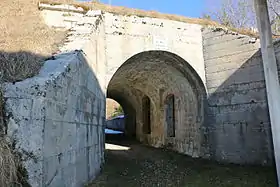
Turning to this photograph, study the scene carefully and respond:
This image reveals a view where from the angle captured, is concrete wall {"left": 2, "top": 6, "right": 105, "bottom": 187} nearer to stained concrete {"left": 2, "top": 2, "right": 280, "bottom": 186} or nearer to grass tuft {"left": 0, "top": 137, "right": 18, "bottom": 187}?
stained concrete {"left": 2, "top": 2, "right": 280, "bottom": 186}

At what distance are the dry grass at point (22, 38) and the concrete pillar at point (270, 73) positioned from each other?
13.0 ft

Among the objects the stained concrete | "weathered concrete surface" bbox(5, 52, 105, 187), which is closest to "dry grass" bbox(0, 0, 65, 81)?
the stained concrete

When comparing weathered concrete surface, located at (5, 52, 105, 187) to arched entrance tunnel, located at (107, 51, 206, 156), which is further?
arched entrance tunnel, located at (107, 51, 206, 156)

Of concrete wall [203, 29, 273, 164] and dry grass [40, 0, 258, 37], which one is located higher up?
dry grass [40, 0, 258, 37]

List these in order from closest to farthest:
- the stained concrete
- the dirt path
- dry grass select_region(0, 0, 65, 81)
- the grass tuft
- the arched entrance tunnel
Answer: the grass tuft, the stained concrete, dry grass select_region(0, 0, 65, 81), the dirt path, the arched entrance tunnel

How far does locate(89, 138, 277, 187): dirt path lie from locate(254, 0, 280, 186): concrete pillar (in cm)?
136

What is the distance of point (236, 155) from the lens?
25.7ft

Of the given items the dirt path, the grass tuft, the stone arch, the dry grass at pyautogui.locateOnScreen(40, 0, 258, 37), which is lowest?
the dirt path

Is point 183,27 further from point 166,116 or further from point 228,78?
point 166,116

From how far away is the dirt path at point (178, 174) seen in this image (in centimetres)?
591

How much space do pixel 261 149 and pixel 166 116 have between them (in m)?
4.45

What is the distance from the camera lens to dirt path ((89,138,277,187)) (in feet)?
19.4

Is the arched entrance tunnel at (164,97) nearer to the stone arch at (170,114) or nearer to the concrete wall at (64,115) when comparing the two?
the stone arch at (170,114)

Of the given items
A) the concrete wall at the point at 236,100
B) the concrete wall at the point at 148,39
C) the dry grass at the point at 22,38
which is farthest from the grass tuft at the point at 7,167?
the concrete wall at the point at 236,100
